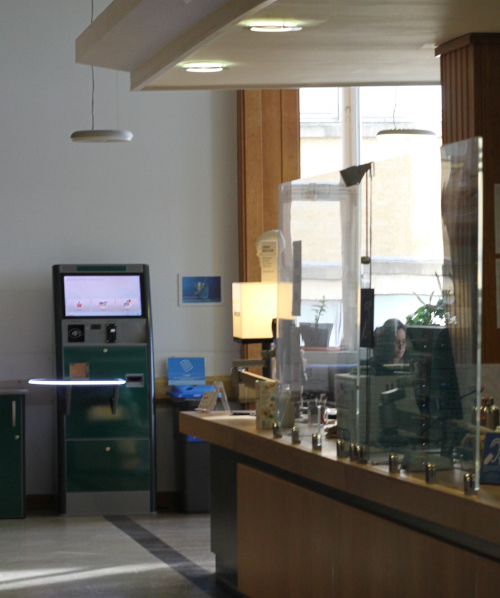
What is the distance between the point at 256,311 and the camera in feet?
17.5

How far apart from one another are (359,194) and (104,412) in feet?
13.5

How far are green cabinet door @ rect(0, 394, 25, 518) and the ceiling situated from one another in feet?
9.09

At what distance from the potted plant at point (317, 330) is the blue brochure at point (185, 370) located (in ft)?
11.2

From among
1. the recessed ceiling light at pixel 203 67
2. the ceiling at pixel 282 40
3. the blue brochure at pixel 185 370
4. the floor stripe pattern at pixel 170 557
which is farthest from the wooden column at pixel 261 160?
the recessed ceiling light at pixel 203 67

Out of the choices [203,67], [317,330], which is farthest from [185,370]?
[317,330]

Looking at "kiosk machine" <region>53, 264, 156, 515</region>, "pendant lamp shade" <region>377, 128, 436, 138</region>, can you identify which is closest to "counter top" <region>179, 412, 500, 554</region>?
"kiosk machine" <region>53, 264, 156, 515</region>

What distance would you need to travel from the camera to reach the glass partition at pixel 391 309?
3.02 m

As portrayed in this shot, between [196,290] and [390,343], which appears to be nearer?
[390,343]

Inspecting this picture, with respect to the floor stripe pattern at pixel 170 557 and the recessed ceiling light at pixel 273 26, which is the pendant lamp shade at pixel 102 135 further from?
the floor stripe pattern at pixel 170 557

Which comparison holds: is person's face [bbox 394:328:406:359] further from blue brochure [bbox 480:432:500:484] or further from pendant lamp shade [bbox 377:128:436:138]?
pendant lamp shade [bbox 377:128:436:138]

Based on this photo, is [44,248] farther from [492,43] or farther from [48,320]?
[492,43]

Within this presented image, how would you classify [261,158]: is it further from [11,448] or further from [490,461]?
[490,461]

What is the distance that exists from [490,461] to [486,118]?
6.47 feet

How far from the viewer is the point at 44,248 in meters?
7.51
